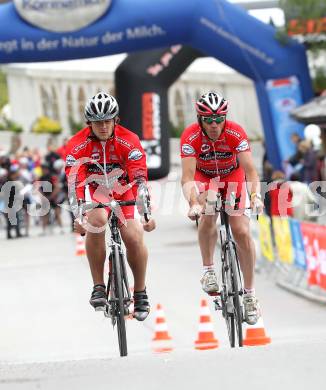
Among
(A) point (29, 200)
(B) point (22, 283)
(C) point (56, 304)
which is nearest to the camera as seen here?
(C) point (56, 304)

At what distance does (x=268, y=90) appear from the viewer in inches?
880

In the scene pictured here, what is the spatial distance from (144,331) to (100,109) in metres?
5.50

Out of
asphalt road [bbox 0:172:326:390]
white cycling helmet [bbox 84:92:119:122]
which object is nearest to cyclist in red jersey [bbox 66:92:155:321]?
white cycling helmet [bbox 84:92:119:122]

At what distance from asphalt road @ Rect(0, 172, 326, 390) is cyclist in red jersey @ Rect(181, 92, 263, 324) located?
815 mm

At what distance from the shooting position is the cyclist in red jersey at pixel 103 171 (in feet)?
32.8

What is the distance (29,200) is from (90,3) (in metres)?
9.17

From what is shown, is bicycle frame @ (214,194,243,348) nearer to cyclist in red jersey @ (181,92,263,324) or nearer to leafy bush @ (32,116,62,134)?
cyclist in red jersey @ (181,92,263,324)

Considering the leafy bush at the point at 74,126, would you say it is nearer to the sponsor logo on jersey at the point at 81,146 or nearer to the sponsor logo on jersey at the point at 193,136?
the sponsor logo on jersey at the point at 193,136

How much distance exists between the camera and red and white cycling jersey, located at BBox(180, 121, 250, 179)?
1038cm

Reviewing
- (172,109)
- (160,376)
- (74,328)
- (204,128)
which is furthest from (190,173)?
(172,109)

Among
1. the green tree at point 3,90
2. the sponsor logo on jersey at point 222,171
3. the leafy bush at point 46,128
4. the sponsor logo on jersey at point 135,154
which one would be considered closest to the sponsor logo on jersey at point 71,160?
the sponsor logo on jersey at point 135,154

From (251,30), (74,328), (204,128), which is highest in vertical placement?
(251,30)

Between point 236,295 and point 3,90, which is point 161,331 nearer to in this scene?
point 236,295

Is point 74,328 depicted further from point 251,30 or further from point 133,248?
point 251,30
